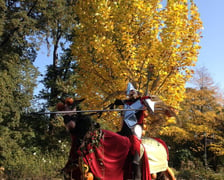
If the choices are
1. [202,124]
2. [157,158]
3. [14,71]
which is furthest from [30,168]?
[202,124]

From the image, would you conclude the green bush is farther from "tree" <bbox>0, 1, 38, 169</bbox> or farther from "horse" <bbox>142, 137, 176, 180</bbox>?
"horse" <bbox>142, 137, 176, 180</bbox>

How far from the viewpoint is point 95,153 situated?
4465 mm

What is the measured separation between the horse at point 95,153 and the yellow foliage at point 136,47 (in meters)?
2.98

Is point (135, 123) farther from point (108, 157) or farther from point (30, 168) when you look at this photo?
point (30, 168)

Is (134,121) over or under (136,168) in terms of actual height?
over

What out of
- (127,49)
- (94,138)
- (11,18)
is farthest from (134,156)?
(11,18)

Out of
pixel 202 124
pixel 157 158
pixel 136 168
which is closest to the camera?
pixel 136 168

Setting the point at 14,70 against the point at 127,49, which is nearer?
the point at 127,49

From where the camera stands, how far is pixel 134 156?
4.99 m

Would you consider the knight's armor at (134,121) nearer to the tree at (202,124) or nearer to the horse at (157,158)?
the horse at (157,158)

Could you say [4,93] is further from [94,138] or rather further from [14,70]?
[94,138]

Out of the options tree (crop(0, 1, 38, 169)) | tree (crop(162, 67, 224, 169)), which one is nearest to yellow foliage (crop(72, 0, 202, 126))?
tree (crop(0, 1, 38, 169))

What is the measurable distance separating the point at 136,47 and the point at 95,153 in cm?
473

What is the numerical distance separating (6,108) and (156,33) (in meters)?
6.89
